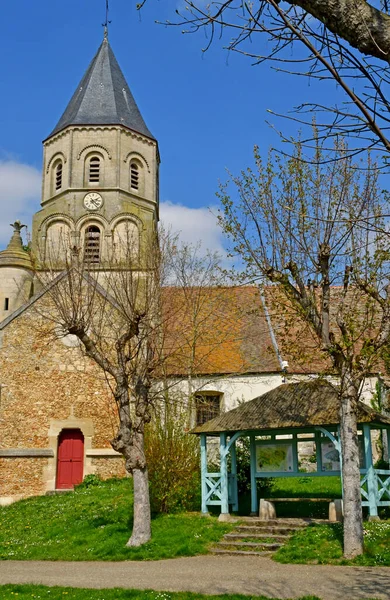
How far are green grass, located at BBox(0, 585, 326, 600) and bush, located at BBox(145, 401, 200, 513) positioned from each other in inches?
261

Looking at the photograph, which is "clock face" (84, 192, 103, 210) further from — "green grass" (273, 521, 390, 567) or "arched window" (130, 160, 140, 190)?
"green grass" (273, 521, 390, 567)

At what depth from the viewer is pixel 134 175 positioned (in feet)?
97.3

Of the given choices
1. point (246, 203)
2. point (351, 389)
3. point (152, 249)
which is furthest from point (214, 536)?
point (152, 249)

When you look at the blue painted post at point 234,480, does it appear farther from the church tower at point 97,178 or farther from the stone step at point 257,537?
the church tower at point 97,178

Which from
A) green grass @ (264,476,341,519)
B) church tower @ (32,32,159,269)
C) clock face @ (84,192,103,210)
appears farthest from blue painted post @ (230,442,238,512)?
clock face @ (84,192,103,210)

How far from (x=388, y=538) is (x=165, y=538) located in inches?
175

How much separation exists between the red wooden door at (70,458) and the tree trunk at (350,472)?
483 inches

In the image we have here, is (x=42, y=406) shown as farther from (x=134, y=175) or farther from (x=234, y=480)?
(x=134, y=175)

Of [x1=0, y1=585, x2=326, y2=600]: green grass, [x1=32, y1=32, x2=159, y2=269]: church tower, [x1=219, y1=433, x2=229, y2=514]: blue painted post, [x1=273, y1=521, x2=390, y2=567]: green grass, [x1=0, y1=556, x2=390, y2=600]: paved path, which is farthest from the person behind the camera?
[x1=32, y1=32, x2=159, y2=269]: church tower

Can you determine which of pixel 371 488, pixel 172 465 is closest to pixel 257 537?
pixel 371 488

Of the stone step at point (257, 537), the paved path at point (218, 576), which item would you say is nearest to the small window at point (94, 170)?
the stone step at point (257, 537)

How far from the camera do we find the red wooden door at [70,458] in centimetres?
2095

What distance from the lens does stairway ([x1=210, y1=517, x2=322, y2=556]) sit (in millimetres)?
11906

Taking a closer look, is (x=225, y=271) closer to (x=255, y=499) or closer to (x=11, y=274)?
(x=255, y=499)
